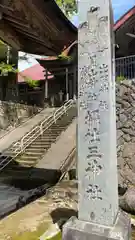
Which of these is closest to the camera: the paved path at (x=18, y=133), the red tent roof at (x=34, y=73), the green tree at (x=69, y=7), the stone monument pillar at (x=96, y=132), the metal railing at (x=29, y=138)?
the stone monument pillar at (x=96, y=132)

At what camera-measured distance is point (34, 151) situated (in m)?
11.2

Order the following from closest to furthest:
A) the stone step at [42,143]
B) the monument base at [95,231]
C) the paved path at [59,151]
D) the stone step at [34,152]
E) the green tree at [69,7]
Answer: the monument base at [95,231] → the paved path at [59,151] → the stone step at [34,152] → the stone step at [42,143] → the green tree at [69,7]

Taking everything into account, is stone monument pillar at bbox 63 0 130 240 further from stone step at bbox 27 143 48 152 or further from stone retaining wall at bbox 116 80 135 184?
stone step at bbox 27 143 48 152

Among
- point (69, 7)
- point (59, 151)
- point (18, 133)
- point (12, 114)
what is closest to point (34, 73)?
point (69, 7)

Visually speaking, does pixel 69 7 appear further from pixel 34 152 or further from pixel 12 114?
pixel 34 152

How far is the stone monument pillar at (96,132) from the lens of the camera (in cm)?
283

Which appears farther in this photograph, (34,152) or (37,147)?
(37,147)

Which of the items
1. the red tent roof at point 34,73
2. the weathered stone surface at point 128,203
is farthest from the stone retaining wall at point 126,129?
the red tent roof at point 34,73

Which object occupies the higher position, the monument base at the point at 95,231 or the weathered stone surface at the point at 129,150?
the weathered stone surface at the point at 129,150

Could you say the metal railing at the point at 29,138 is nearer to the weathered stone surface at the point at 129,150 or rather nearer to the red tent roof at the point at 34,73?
the weathered stone surface at the point at 129,150

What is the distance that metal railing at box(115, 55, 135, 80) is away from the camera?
9008mm

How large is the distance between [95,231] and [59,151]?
8110 millimetres

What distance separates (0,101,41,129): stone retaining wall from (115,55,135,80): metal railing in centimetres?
849

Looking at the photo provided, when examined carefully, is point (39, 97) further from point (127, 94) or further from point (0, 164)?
point (127, 94)
